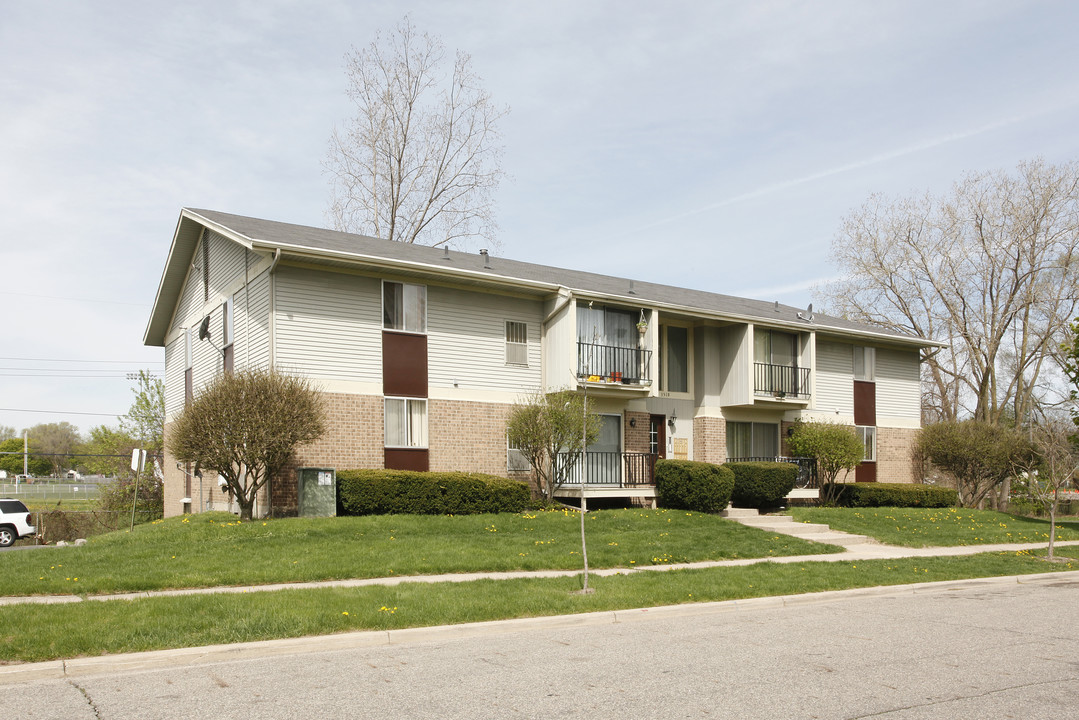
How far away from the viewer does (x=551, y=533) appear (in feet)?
55.8

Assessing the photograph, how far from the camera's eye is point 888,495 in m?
27.1

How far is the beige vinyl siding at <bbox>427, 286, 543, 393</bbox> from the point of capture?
837 inches

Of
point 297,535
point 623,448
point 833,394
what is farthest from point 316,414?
point 833,394

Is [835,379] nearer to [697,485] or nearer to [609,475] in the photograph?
[697,485]

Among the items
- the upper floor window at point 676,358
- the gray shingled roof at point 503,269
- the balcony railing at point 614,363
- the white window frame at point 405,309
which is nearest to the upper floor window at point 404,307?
the white window frame at point 405,309

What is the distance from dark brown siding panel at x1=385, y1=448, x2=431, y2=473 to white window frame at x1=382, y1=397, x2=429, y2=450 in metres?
Answer: 0.12

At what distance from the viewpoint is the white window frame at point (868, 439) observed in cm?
2948

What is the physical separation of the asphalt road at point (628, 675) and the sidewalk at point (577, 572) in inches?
115

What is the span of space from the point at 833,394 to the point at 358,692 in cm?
2474

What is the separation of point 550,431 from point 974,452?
52.6 feet

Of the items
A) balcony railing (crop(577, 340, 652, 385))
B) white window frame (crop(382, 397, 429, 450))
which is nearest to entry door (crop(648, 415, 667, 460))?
balcony railing (crop(577, 340, 652, 385))

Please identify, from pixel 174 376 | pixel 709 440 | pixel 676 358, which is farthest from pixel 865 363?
pixel 174 376

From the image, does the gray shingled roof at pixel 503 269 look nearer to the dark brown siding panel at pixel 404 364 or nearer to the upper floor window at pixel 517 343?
the upper floor window at pixel 517 343

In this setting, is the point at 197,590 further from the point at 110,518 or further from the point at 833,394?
the point at 833,394
